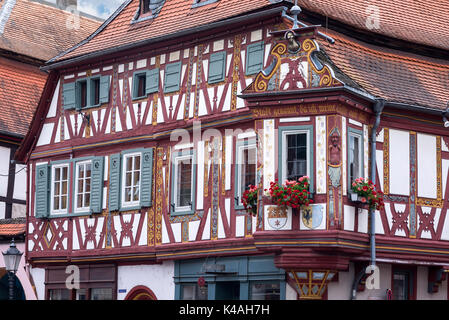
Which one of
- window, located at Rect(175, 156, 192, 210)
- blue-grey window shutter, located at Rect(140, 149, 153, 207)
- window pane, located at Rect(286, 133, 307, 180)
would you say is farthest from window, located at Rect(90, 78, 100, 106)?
window pane, located at Rect(286, 133, 307, 180)

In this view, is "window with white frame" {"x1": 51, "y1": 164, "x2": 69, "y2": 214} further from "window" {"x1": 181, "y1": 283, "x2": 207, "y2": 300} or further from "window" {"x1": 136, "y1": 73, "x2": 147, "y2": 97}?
"window" {"x1": 181, "y1": 283, "x2": 207, "y2": 300}

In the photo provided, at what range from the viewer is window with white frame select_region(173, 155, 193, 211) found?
83.2ft

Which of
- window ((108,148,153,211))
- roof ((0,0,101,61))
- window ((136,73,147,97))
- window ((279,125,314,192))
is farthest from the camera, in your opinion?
roof ((0,0,101,61))

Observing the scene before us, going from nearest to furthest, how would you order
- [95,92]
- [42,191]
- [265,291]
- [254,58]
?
1. [265,291]
2. [254,58]
3. [95,92]
4. [42,191]

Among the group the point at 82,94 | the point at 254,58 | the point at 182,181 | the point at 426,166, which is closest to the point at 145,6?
the point at 82,94

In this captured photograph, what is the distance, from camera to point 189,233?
25031 mm

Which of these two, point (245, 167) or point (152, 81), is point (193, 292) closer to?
point (245, 167)

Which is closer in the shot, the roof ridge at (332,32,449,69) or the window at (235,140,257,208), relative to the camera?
the window at (235,140,257,208)

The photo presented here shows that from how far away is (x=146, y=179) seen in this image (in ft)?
86.6

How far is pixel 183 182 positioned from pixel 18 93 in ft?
40.0

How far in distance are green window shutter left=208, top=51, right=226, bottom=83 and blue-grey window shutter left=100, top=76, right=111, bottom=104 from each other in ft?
12.8

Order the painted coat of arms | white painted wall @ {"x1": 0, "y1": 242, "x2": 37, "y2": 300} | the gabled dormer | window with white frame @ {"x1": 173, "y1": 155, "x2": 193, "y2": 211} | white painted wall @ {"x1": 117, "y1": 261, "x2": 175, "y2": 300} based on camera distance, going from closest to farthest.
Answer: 1. the painted coat of arms
2. window with white frame @ {"x1": 173, "y1": 155, "x2": 193, "y2": 211}
3. white painted wall @ {"x1": 117, "y1": 261, "x2": 175, "y2": 300}
4. the gabled dormer
5. white painted wall @ {"x1": 0, "y1": 242, "x2": 37, "y2": 300}
